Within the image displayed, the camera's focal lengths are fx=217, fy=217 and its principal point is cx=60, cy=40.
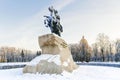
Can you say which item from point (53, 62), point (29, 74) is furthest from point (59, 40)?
point (29, 74)

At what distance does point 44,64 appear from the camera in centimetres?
1639

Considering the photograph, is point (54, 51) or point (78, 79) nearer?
point (78, 79)

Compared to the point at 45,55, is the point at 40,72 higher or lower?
lower

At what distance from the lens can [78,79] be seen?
45.7 ft

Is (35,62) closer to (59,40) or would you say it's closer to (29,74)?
(29,74)

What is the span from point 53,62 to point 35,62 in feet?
5.32

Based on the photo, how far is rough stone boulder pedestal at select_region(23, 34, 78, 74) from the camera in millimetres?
16022

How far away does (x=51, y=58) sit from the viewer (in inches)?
656

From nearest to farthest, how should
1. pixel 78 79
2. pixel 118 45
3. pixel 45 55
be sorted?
1. pixel 78 79
2. pixel 45 55
3. pixel 118 45

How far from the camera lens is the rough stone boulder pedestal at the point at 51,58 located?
16022 millimetres

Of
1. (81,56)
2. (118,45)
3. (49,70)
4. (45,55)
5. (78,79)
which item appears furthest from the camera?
(118,45)

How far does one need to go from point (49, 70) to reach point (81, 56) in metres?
40.5

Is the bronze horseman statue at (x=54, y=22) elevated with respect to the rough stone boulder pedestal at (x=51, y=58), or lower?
elevated

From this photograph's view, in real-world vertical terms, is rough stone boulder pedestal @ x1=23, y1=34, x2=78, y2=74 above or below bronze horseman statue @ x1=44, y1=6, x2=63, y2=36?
below
